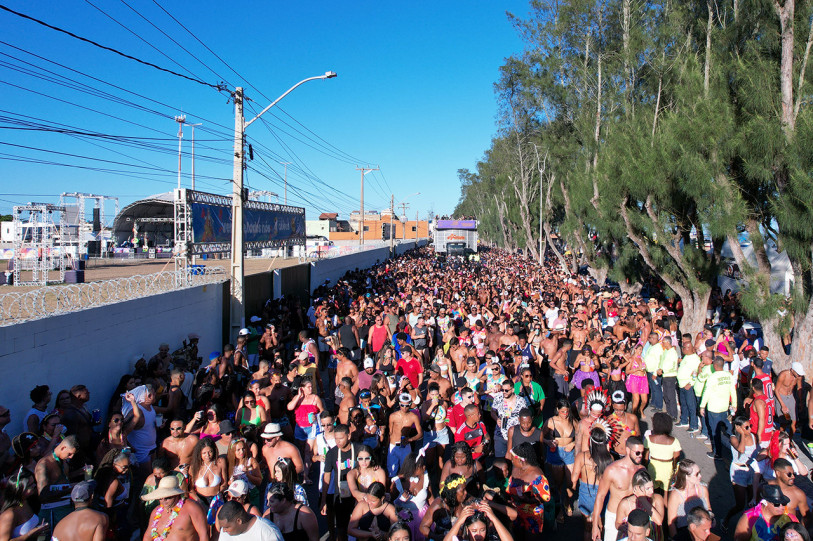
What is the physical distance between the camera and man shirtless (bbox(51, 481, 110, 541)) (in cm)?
377

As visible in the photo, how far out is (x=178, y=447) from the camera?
211 inches

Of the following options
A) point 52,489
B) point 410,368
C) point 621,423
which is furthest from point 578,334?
point 52,489

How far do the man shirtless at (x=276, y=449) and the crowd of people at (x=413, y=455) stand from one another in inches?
0.5

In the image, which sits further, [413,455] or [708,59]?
[708,59]

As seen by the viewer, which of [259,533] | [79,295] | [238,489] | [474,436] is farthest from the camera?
[79,295]

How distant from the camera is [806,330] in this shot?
9.81m

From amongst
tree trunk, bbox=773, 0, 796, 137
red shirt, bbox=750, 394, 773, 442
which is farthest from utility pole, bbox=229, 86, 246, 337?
tree trunk, bbox=773, 0, 796, 137

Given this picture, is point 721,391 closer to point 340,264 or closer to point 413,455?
point 413,455

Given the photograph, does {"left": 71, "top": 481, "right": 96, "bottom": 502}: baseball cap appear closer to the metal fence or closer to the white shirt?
the white shirt

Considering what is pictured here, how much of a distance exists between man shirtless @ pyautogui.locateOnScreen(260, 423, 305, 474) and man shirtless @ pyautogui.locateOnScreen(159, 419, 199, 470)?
670 millimetres

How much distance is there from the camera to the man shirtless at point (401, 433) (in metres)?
5.47

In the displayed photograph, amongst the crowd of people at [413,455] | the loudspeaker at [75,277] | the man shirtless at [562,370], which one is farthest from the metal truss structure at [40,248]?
the man shirtless at [562,370]

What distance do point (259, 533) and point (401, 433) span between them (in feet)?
6.87

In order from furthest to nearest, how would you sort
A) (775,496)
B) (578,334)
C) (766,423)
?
1. (578,334)
2. (766,423)
3. (775,496)
